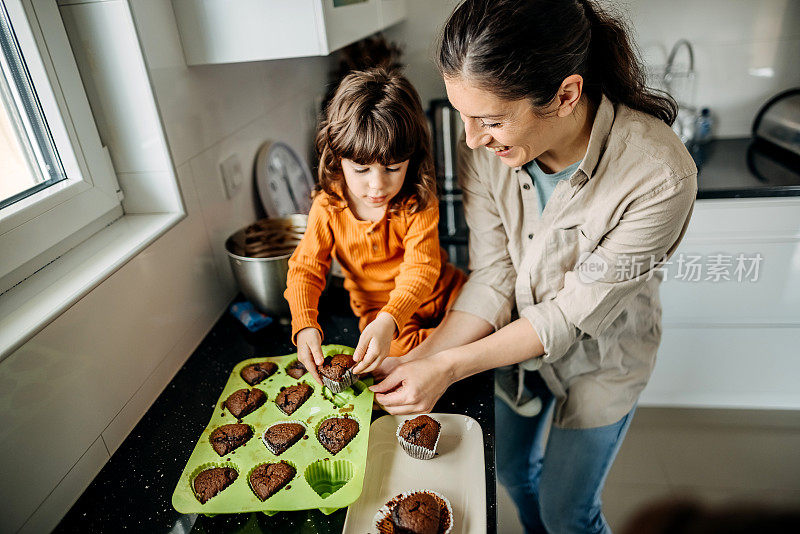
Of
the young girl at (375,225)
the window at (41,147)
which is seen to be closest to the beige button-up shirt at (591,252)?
the young girl at (375,225)

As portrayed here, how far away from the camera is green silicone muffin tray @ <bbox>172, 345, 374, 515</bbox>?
750 millimetres

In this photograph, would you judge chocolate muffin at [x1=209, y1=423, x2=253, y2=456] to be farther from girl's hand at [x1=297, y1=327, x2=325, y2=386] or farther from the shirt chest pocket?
the shirt chest pocket

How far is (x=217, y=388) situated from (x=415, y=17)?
1.73 m

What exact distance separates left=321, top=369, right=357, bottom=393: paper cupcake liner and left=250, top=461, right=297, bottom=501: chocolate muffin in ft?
0.52

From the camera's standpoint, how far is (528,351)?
0.96 meters

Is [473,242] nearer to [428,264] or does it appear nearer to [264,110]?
[428,264]

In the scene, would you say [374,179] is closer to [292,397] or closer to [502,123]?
[502,123]

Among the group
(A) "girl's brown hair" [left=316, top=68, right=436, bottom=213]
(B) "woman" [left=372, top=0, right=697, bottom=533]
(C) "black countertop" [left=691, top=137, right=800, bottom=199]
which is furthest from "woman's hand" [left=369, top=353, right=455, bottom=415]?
(C) "black countertop" [left=691, top=137, right=800, bottom=199]

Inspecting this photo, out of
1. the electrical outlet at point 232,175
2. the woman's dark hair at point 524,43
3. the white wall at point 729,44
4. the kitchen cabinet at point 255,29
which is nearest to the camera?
the woman's dark hair at point 524,43

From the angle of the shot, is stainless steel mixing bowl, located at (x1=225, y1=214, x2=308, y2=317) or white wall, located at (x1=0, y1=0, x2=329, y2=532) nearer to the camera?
white wall, located at (x1=0, y1=0, x2=329, y2=532)

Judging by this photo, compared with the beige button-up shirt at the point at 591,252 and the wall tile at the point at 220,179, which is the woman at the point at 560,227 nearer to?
the beige button-up shirt at the point at 591,252

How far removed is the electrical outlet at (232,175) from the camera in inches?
49.9

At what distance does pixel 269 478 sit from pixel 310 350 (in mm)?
258

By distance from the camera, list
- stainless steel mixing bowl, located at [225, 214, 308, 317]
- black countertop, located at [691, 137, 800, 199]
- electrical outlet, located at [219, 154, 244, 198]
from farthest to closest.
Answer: black countertop, located at [691, 137, 800, 199] → electrical outlet, located at [219, 154, 244, 198] → stainless steel mixing bowl, located at [225, 214, 308, 317]
